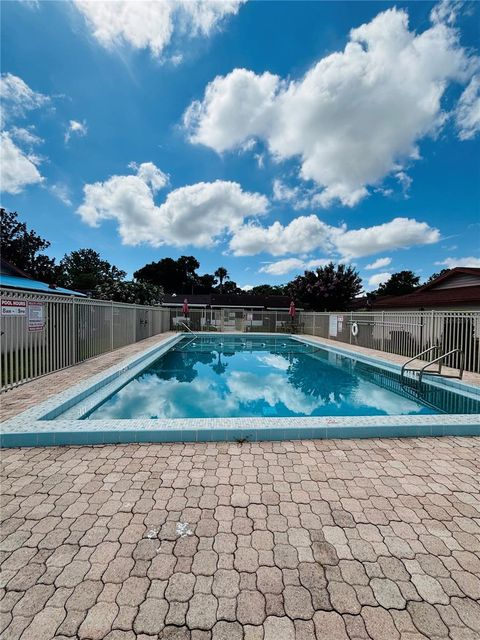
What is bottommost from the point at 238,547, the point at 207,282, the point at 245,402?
the point at 245,402

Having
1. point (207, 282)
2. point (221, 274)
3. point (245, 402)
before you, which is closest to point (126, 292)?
point (245, 402)

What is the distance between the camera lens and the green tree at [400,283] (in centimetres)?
4300

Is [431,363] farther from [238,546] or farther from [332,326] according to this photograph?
[332,326]

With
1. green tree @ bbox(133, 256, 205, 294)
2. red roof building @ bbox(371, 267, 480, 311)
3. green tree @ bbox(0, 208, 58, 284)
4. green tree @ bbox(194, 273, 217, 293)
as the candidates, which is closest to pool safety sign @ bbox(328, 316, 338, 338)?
red roof building @ bbox(371, 267, 480, 311)

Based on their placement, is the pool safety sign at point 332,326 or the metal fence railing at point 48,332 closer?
the metal fence railing at point 48,332

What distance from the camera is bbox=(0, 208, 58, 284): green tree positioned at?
27.1 meters

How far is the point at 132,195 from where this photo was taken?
54.4 feet

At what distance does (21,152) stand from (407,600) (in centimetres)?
1710

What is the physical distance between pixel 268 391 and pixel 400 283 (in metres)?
44.3

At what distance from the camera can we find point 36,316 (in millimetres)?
5754

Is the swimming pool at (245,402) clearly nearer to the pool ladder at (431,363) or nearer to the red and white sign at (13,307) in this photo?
the pool ladder at (431,363)

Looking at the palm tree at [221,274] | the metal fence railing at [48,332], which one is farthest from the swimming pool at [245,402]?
the palm tree at [221,274]

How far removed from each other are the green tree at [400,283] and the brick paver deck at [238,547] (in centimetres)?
4604

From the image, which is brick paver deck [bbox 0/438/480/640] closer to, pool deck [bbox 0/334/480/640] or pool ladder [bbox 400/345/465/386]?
pool deck [bbox 0/334/480/640]
